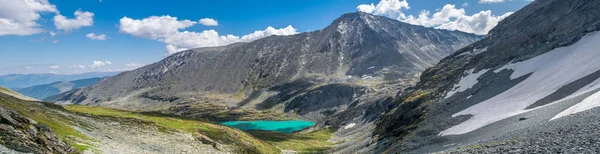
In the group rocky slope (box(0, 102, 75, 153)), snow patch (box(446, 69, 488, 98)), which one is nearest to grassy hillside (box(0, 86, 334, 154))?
rocky slope (box(0, 102, 75, 153))

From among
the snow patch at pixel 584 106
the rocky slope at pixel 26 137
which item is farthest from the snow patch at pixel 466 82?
the rocky slope at pixel 26 137

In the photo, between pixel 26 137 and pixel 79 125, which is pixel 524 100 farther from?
pixel 79 125

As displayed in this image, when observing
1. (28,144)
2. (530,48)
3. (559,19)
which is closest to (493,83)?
(530,48)

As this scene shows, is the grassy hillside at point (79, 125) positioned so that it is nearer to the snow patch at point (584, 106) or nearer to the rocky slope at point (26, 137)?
the rocky slope at point (26, 137)

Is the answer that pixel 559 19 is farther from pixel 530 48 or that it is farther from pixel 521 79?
pixel 521 79

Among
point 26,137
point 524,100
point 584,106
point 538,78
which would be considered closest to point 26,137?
point 26,137

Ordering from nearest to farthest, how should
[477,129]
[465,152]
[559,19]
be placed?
[465,152]
[477,129]
[559,19]
